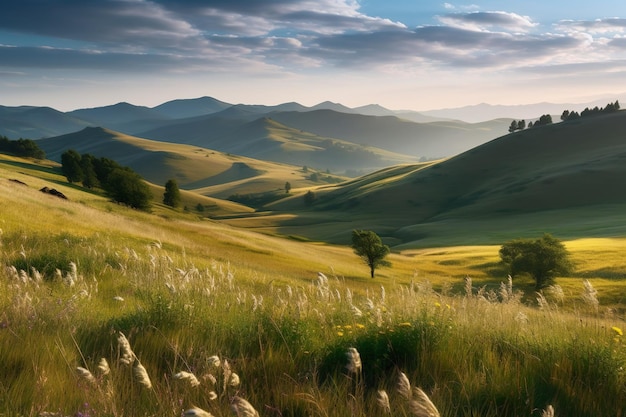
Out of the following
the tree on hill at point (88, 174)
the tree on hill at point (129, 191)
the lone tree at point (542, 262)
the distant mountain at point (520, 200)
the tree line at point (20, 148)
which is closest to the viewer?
the lone tree at point (542, 262)

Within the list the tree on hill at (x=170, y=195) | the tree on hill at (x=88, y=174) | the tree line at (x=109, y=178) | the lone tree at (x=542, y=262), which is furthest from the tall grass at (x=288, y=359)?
the tree on hill at (x=170, y=195)

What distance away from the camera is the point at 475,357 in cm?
462

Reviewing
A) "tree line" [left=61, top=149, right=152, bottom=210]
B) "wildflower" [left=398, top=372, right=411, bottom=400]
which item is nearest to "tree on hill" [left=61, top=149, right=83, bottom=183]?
"tree line" [left=61, top=149, right=152, bottom=210]

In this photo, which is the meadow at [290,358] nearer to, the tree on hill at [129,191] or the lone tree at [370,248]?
the lone tree at [370,248]

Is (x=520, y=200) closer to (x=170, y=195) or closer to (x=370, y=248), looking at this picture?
(x=170, y=195)

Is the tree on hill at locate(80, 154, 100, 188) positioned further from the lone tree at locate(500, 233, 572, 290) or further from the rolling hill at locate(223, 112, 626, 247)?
the lone tree at locate(500, 233, 572, 290)

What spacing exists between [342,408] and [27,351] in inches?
110

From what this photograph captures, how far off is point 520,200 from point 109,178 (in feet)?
421

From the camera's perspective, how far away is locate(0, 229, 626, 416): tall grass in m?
3.31

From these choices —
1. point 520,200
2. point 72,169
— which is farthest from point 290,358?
point 520,200

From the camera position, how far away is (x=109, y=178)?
87000 mm

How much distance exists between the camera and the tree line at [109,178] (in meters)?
83.6

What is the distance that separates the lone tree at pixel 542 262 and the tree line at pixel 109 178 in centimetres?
6412

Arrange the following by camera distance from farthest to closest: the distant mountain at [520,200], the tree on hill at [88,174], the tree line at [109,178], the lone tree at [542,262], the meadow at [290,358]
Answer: the distant mountain at [520,200]
the tree on hill at [88,174]
the tree line at [109,178]
the lone tree at [542,262]
the meadow at [290,358]
